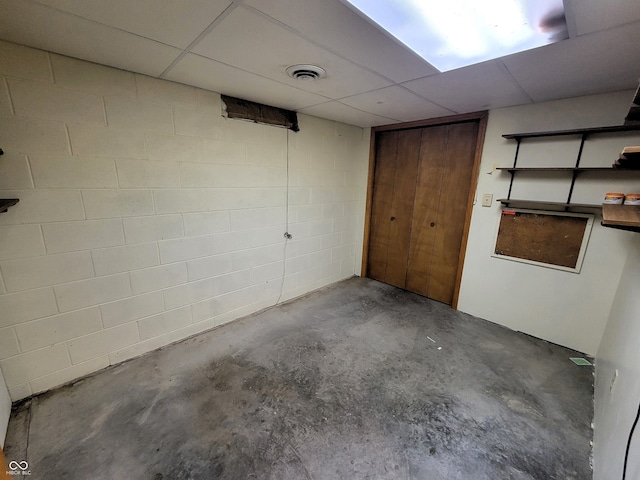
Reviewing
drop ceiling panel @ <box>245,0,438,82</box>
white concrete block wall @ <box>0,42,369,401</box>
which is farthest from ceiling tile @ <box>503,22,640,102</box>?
white concrete block wall @ <box>0,42,369,401</box>

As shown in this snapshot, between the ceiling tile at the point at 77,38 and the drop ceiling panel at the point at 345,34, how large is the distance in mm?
801

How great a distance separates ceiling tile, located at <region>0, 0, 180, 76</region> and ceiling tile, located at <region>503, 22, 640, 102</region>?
6.90 ft

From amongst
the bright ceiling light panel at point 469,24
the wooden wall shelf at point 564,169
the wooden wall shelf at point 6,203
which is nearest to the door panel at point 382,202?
the wooden wall shelf at point 564,169

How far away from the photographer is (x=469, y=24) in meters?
1.22

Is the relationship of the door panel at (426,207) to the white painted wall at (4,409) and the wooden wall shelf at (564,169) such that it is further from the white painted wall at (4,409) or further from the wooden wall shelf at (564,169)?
the white painted wall at (4,409)

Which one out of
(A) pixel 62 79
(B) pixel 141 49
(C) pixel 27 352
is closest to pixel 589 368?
(B) pixel 141 49

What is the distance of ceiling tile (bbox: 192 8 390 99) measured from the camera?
1.25 metres

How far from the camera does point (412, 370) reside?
2.11m

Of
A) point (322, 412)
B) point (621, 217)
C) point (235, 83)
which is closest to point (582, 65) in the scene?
point (621, 217)

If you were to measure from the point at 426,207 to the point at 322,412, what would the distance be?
255cm

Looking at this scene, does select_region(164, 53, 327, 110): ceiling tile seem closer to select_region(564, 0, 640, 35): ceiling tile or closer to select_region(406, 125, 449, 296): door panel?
select_region(406, 125, 449, 296): door panel

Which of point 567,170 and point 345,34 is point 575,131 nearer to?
point 567,170

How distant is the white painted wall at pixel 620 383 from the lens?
1.08 metres
